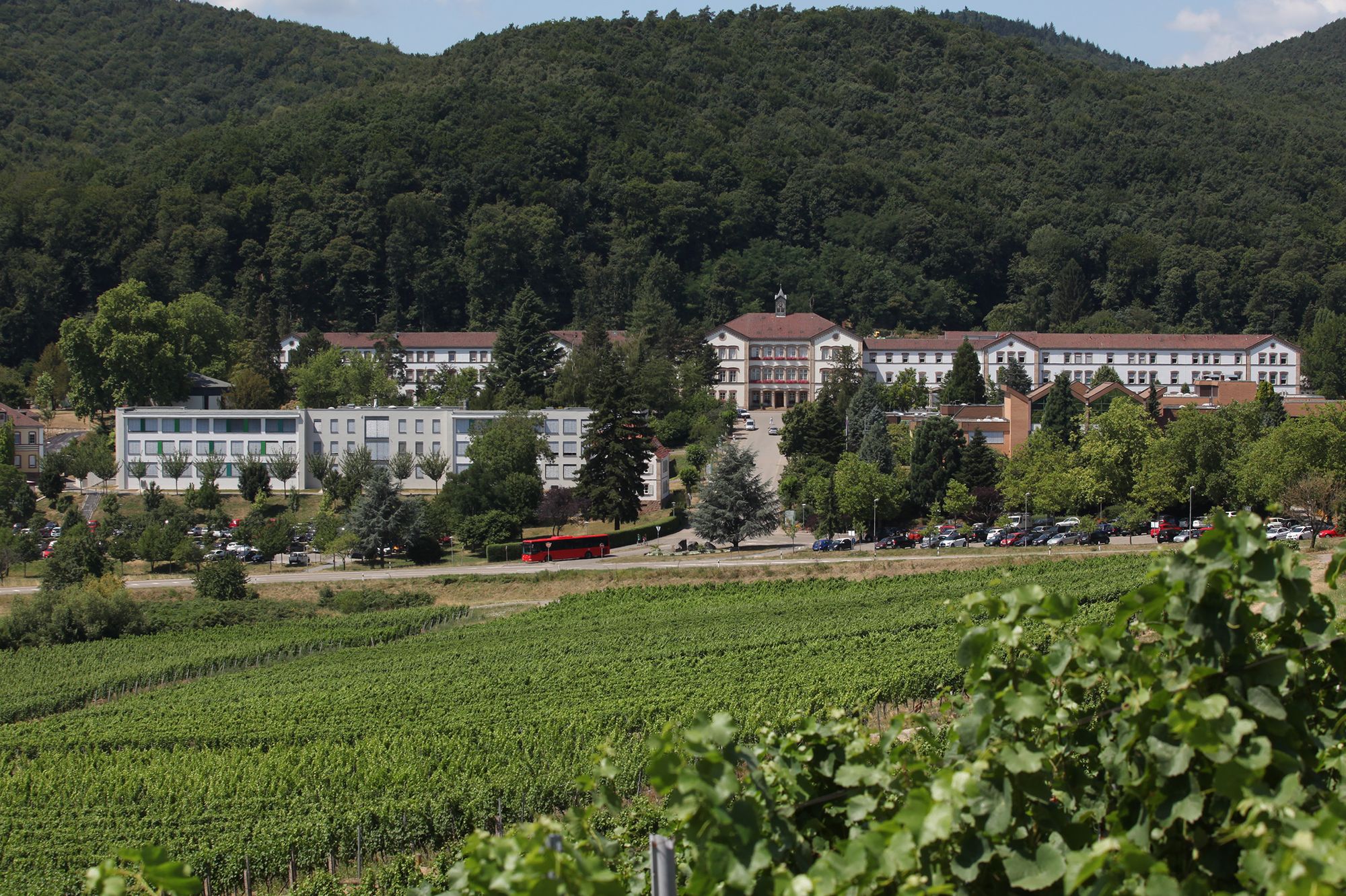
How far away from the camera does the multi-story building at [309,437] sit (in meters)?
64.8

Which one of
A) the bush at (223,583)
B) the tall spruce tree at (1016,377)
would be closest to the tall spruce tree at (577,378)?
the tall spruce tree at (1016,377)

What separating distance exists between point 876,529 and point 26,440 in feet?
161

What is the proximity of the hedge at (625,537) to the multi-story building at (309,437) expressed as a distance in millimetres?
5668

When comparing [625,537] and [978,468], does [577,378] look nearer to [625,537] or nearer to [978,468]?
[625,537]

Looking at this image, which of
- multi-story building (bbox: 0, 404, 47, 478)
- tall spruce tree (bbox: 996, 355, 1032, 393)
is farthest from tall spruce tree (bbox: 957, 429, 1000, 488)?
multi-story building (bbox: 0, 404, 47, 478)

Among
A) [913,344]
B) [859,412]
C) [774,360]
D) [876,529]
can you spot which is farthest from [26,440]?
[913,344]

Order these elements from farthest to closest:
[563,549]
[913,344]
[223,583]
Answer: [913,344]
[563,549]
[223,583]

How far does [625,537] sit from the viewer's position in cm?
5456

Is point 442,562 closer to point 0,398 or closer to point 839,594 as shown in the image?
point 839,594

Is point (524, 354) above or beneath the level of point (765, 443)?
above

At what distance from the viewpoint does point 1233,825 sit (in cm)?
455

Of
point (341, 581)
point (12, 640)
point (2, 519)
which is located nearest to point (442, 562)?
point (341, 581)

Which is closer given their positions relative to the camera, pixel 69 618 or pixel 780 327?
pixel 69 618

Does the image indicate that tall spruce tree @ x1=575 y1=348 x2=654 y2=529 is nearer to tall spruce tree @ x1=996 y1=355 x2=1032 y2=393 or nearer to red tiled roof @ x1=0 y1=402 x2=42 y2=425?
red tiled roof @ x1=0 y1=402 x2=42 y2=425
